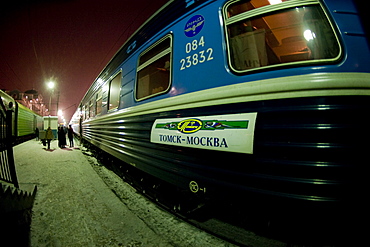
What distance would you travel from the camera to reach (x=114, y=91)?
422 centimetres

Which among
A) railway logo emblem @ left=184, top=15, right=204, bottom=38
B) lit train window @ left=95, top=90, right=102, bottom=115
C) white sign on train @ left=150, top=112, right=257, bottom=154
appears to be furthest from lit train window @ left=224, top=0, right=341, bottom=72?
lit train window @ left=95, top=90, right=102, bottom=115

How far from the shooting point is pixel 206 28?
74.2 inches

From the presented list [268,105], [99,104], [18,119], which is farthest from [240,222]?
[18,119]

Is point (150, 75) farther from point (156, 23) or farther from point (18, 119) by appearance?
point (18, 119)

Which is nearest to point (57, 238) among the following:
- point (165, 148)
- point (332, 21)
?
point (165, 148)

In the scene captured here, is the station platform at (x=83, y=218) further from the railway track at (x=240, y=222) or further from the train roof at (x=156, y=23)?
the train roof at (x=156, y=23)

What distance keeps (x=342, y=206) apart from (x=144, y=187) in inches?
111

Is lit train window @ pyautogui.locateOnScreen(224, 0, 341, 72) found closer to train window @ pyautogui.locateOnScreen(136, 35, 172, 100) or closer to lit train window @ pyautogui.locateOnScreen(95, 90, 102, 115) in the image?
train window @ pyautogui.locateOnScreen(136, 35, 172, 100)

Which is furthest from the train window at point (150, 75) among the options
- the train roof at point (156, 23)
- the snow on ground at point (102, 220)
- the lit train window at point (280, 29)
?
the snow on ground at point (102, 220)

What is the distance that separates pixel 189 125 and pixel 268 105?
0.79 metres

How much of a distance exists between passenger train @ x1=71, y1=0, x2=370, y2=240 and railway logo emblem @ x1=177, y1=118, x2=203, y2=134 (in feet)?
0.04

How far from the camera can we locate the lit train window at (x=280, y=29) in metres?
1.37

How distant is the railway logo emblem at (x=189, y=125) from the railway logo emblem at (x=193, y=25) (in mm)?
1027

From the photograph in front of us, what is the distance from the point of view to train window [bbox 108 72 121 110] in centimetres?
393
